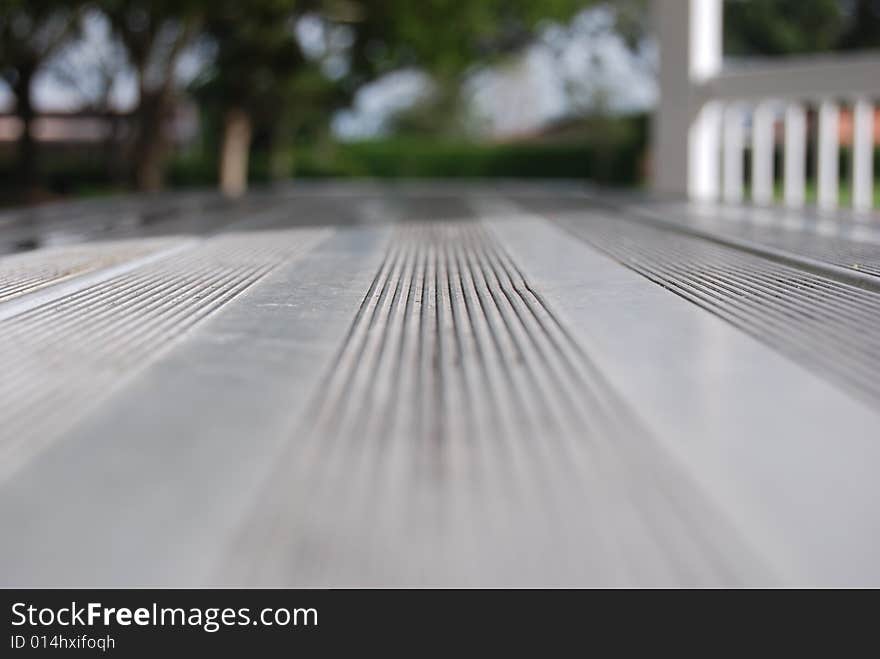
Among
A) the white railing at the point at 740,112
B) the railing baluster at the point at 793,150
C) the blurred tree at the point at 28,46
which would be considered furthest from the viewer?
the blurred tree at the point at 28,46

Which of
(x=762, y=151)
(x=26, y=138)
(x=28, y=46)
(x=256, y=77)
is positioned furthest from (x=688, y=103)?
(x=256, y=77)

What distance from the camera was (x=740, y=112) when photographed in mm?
6895

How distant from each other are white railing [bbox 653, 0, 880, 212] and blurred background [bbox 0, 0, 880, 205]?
16.7 feet

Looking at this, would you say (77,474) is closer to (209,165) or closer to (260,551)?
(260,551)

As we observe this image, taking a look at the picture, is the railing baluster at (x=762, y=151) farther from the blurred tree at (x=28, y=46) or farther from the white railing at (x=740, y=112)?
the blurred tree at (x=28, y=46)

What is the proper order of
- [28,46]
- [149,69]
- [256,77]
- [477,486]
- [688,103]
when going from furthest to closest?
[256,77], [149,69], [28,46], [688,103], [477,486]

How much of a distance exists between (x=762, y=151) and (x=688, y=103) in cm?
65

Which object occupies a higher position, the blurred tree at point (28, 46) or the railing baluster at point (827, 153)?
the blurred tree at point (28, 46)

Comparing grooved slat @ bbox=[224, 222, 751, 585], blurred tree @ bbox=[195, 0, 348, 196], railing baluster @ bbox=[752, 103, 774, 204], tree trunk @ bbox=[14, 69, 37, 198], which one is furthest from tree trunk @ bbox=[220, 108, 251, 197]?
grooved slat @ bbox=[224, 222, 751, 585]

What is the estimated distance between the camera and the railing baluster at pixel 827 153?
598 centimetres

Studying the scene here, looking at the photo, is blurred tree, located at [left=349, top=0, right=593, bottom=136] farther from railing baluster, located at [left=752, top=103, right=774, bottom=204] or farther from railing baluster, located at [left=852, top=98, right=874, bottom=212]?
railing baluster, located at [left=852, top=98, right=874, bottom=212]

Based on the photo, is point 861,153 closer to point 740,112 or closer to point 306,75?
point 740,112

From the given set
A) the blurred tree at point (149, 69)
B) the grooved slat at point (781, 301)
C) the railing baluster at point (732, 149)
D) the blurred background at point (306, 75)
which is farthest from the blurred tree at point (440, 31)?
the grooved slat at point (781, 301)

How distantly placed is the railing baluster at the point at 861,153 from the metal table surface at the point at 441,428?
11.0ft
